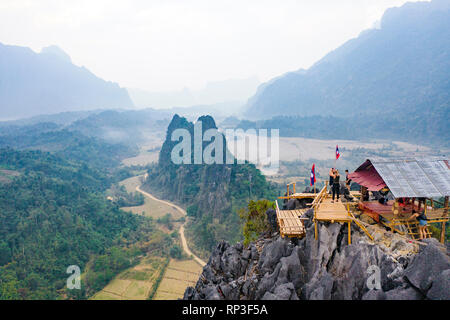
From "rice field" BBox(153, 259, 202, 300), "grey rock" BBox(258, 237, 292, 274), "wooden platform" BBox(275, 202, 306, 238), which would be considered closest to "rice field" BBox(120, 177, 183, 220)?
"rice field" BBox(153, 259, 202, 300)

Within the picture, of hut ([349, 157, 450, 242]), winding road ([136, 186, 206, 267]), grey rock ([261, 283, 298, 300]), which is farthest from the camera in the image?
winding road ([136, 186, 206, 267])

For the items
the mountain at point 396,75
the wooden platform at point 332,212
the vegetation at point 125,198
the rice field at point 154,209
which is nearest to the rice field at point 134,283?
the rice field at point 154,209

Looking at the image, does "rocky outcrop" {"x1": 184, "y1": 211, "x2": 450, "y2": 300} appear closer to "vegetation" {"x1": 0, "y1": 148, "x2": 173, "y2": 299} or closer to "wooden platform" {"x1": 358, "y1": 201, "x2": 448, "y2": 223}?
"wooden platform" {"x1": 358, "y1": 201, "x2": 448, "y2": 223}

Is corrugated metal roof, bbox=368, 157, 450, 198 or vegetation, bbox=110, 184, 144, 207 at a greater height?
corrugated metal roof, bbox=368, 157, 450, 198

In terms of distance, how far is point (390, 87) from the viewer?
149000 mm

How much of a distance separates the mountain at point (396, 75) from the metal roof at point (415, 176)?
112 m

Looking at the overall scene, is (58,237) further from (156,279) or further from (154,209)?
(154,209)

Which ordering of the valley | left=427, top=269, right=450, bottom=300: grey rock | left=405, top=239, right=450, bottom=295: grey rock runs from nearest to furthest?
1. left=427, top=269, right=450, bottom=300: grey rock
2. left=405, top=239, right=450, bottom=295: grey rock
3. the valley

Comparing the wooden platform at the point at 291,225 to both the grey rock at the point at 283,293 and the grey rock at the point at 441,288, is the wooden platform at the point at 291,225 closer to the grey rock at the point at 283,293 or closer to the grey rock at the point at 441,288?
the grey rock at the point at 283,293

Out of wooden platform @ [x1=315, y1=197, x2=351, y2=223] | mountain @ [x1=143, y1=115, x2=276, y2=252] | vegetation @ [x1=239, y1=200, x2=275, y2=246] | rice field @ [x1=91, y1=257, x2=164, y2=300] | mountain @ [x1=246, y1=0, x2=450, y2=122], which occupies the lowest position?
Result: rice field @ [x1=91, y1=257, x2=164, y2=300]

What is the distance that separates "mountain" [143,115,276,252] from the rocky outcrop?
2237cm

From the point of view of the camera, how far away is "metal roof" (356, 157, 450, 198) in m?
10.6

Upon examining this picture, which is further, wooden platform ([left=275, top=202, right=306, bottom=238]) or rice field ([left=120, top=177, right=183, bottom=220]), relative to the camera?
rice field ([left=120, top=177, right=183, bottom=220])
